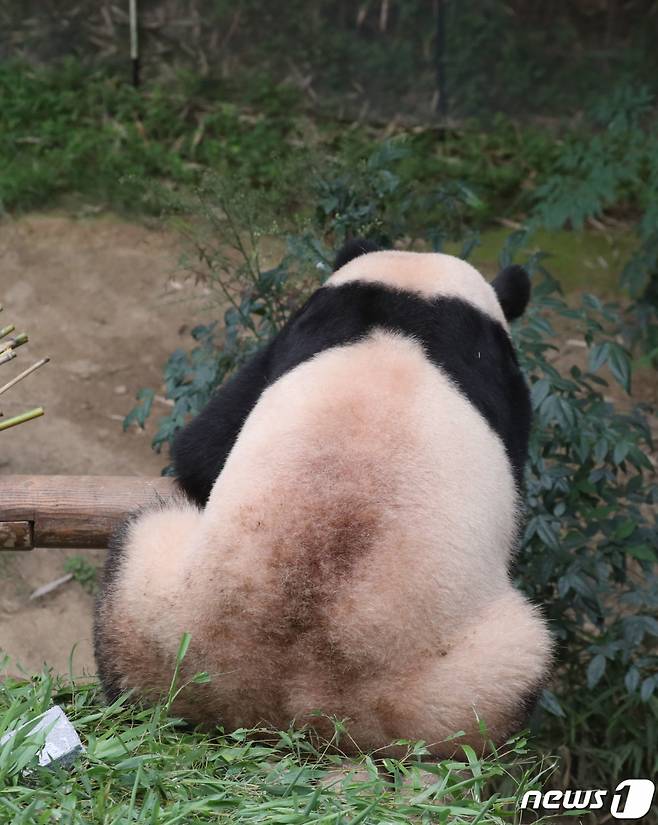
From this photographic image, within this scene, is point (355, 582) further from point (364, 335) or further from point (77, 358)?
point (77, 358)

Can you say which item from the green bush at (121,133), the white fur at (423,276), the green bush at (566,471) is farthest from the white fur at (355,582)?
the green bush at (121,133)

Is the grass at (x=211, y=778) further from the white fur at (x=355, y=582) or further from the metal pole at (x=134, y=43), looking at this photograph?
the metal pole at (x=134, y=43)

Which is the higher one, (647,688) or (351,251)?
(351,251)

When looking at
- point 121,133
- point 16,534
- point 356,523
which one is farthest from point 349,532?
point 121,133

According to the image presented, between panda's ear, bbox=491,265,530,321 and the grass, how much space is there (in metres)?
1.22

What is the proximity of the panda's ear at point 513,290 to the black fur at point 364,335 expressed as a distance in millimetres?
185

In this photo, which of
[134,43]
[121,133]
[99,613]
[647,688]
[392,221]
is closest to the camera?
[99,613]

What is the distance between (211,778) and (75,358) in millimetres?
3722

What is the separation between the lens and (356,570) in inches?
87.7

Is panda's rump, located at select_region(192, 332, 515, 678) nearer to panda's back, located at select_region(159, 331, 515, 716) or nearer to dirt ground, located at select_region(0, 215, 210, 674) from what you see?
panda's back, located at select_region(159, 331, 515, 716)

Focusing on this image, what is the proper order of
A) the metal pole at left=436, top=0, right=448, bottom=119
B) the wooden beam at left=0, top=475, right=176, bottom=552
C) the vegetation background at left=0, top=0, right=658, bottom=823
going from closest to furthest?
1. the vegetation background at left=0, top=0, right=658, bottom=823
2. the wooden beam at left=0, top=475, right=176, bottom=552
3. the metal pole at left=436, top=0, right=448, bottom=119

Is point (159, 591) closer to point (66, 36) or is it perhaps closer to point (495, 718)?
point (495, 718)

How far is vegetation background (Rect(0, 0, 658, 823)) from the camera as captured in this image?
220 centimetres

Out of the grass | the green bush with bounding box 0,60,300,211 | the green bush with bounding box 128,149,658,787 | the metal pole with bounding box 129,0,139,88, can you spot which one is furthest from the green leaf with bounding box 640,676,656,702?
the metal pole with bounding box 129,0,139,88
